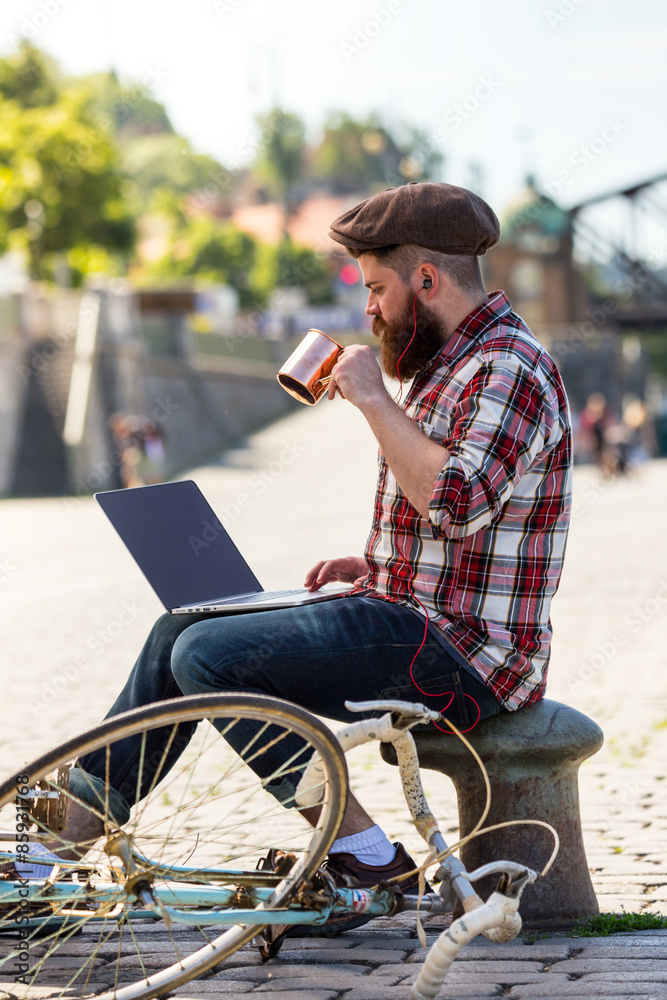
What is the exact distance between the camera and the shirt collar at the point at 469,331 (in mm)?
2900

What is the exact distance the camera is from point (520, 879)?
255 centimetres

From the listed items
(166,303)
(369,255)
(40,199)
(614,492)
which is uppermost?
(40,199)

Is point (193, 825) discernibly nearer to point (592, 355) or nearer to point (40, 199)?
point (40, 199)

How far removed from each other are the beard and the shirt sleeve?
196 mm

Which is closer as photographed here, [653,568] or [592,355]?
[653,568]

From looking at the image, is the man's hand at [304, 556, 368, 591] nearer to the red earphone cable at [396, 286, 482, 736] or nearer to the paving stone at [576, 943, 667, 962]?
the red earphone cable at [396, 286, 482, 736]

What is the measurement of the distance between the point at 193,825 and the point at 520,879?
193 centimetres

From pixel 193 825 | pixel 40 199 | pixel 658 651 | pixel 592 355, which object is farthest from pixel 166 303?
pixel 193 825

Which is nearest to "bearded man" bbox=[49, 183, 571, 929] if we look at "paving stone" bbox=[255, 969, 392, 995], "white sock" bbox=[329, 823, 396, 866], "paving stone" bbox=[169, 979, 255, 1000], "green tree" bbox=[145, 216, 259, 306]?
"white sock" bbox=[329, 823, 396, 866]

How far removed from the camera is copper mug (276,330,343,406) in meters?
2.87

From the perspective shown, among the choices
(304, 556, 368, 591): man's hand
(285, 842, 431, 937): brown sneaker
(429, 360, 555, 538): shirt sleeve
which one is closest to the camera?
(429, 360, 555, 538): shirt sleeve

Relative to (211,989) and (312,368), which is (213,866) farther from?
(312,368)

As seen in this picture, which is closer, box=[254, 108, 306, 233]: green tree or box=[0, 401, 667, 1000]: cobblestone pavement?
box=[0, 401, 667, 1000]: cobblestone pavement

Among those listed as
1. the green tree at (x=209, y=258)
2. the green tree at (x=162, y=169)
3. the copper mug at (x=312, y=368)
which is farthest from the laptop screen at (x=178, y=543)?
the green tree at (x=162, y=169)
